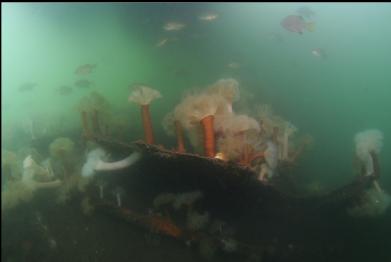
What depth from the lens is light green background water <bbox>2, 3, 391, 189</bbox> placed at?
17.0 metres

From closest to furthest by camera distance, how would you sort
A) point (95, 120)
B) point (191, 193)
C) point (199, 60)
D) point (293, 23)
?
point (191, 193)
point (95, 120)
point (293, 23)
point (199, 60)

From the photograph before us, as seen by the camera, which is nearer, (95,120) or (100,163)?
(100,163)

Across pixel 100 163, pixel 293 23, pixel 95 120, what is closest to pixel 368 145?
pixel 293 23

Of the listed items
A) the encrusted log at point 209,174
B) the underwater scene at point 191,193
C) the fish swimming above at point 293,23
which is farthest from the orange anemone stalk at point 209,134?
the fish swimming above at point 293,23

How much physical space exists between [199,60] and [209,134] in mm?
20921

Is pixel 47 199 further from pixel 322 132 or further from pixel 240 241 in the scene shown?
pixel 322 132

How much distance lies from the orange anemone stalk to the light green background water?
466 centimetres

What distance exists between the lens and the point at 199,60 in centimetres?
2641

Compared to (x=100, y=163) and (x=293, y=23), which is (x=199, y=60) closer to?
(x=293, y=23)

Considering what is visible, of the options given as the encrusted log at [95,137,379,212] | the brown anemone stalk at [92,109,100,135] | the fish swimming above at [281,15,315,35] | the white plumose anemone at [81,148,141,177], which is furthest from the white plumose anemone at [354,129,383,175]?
the brown anemone stalk at [92,109,100,135]

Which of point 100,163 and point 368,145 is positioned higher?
point 100,163

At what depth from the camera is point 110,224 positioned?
22.7ft

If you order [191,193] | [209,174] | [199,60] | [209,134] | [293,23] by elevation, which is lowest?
[191,193]

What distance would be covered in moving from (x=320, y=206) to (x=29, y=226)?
586 centimetres
